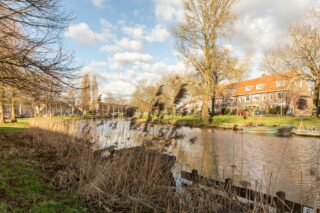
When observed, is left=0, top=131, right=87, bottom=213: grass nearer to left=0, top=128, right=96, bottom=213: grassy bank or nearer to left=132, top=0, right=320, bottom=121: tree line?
left=0, top=128, right=96, bottom=213: grassy bank

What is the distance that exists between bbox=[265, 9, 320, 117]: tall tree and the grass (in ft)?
76.1

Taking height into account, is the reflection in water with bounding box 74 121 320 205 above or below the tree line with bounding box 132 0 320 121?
below

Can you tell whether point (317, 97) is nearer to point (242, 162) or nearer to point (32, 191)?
point (242, 162)

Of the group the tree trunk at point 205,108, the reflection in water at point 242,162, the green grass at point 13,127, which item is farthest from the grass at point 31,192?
the tree trunk at point 205,108

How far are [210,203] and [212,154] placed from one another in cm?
652

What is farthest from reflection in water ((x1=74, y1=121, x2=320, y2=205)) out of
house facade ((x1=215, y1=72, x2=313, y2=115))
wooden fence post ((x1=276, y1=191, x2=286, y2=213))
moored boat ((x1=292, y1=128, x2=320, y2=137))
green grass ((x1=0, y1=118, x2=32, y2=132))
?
house facade ((x1=215, y1=72, x2=313, y2=115))

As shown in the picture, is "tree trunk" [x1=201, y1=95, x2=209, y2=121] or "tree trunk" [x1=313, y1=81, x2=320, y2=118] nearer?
"tree trunk" [x1=313, y1=81, x2=320, y2=118]

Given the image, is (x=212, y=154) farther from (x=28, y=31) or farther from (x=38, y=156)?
(x=28, y=31)

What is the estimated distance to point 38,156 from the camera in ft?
23.9

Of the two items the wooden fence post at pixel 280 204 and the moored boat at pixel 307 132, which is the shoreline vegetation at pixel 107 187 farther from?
the moored boat at pixel 307 132

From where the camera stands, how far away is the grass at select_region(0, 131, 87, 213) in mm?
3504

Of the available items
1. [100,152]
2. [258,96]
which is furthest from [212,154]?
[258,96]

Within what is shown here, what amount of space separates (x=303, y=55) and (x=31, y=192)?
79.6 ft

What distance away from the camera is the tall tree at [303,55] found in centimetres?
2236
